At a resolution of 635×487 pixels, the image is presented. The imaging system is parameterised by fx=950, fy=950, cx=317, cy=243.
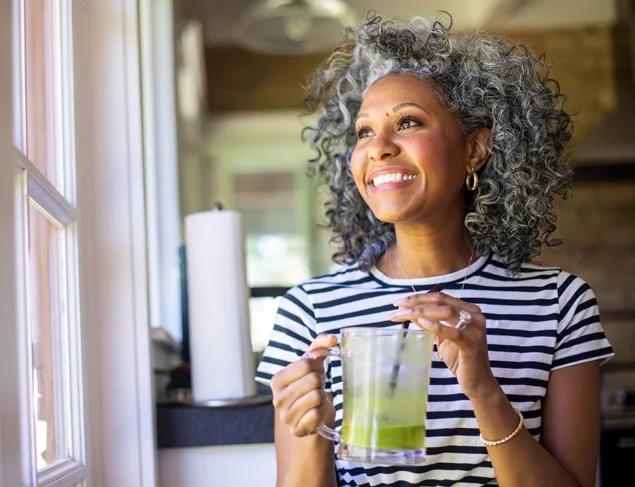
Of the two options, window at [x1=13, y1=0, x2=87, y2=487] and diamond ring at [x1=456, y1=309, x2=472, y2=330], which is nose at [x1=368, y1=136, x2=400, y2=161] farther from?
window at [x1=13, y1=0, x2=87, y2=487]

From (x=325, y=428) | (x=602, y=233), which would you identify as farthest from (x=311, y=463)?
(x=602, y=233)

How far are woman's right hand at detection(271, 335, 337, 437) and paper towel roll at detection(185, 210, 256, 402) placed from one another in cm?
65

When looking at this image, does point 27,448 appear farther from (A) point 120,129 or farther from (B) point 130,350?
(A) point 120,129

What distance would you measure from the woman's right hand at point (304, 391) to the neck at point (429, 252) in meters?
0.45

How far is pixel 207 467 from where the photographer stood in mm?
1715

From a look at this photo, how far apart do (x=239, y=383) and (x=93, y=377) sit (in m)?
0.31

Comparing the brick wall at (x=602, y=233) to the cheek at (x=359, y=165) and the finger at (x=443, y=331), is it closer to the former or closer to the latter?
the cheek at (x=359, y=165)

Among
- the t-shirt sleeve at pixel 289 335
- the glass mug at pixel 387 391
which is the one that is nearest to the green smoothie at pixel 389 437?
the glass mug at pixel 387 391

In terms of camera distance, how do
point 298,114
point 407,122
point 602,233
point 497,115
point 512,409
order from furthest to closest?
1. point 602,233
2. point 298,114
3. point 497,115
4. point 407,122
5. point 512,409

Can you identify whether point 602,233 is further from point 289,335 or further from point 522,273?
point 289,335

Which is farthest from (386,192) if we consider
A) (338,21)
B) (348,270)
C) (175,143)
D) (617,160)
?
(617,160)

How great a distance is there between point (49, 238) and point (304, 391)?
47cm

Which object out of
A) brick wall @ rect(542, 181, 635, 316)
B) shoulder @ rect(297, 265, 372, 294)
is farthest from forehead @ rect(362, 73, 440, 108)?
brick wall @ rect(542, 181, 635, 316)

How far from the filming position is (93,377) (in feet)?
5.16
